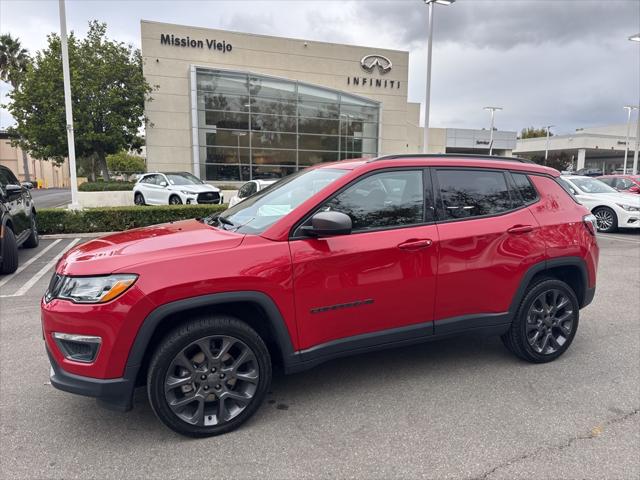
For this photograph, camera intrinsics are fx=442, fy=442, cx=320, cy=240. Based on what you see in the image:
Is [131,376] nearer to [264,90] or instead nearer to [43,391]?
Answer: [43,391]

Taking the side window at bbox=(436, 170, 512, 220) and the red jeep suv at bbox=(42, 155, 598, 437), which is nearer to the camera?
the red jeep suv at bbox=(42, 155, 598, 437)

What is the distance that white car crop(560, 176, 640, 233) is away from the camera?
11.5 m

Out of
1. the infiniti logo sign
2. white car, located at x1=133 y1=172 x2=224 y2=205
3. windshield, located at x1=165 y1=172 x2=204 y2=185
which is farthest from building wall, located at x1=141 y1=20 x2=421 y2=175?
windshield, located at x1=165 y1=172 x2=204 y2=185

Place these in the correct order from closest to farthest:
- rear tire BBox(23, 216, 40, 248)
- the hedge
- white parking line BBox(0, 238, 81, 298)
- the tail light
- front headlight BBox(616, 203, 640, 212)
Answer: the tail light
white parking line BBox(0, 238, 81, 298)
rear tire BBox(23, 216, 40, 248)
the hedge
front headlight BBox(616, 203, 640, 212)

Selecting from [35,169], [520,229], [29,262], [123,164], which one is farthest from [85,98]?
[123,164]

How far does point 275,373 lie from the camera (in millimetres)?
3664

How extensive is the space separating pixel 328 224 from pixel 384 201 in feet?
2.15

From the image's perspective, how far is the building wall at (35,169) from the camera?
51.5 meters

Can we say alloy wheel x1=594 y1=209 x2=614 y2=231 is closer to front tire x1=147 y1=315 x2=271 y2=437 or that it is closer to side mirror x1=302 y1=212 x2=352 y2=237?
side mirror x1=302 y1=212 x2=352 y2=237

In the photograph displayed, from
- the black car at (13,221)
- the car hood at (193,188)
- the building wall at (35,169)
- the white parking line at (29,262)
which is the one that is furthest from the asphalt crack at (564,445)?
the building wall at (35,169)

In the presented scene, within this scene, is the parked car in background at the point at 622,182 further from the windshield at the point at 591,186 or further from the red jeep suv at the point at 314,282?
the red jeep suv at the point at 314,282

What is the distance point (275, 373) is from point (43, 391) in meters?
1.75

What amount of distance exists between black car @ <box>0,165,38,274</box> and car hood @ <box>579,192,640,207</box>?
43.8ft

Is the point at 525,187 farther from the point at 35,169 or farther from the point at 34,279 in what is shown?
the point at 35,169
